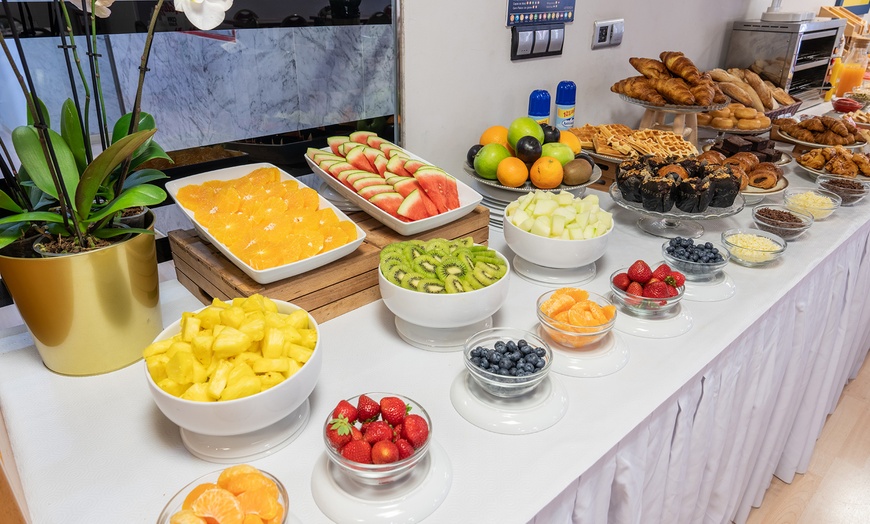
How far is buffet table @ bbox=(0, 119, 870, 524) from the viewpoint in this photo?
2.39 feet

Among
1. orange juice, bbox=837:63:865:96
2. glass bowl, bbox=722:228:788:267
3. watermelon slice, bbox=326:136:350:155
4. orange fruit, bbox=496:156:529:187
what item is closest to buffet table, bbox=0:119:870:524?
glass bowl, bbox=722:228:788:267

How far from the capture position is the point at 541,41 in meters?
1.80

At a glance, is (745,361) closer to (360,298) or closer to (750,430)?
(750,430)

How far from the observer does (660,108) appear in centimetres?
191

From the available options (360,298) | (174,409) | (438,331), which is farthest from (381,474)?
(360,298)

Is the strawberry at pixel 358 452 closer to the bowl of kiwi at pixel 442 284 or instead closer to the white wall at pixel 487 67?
the bowl of kiwi at pixel 442 284

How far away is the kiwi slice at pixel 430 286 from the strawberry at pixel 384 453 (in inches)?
12.4

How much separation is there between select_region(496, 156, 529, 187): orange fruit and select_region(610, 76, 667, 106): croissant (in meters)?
0.72

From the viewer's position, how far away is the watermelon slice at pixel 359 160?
1.32 m

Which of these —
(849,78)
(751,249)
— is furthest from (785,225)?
(849,78)

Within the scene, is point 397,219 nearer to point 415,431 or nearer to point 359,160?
point 359,160

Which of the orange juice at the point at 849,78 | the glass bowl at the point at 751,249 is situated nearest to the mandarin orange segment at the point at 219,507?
the glass bowl at the point at 751,249

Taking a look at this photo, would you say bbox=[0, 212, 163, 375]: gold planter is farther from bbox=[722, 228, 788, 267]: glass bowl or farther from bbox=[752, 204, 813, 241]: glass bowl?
bbox=[752, 204, 813, 241]: glass bowl

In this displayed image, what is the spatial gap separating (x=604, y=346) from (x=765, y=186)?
3.08ft
